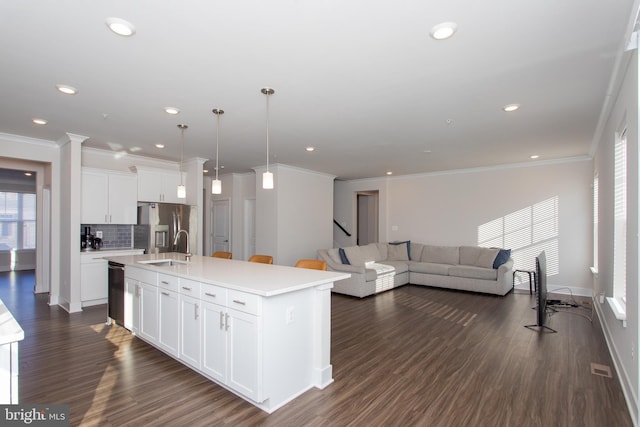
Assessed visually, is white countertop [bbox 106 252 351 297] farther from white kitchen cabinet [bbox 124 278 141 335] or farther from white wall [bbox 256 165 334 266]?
white wall [bbox 256 165 334 266]

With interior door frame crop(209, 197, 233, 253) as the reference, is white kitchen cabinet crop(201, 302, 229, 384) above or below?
below

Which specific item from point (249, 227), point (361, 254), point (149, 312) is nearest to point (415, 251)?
point (361, 254)

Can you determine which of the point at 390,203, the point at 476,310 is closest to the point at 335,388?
the point at 476,310

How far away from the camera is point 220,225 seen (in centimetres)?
848

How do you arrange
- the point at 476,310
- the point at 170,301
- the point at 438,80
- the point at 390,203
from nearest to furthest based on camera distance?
the point at 438,80 → the point at 170,301 → the point at 476,310 → the point at 390,203

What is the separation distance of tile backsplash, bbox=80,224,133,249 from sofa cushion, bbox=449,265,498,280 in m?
6.21

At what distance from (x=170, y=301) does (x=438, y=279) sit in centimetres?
533

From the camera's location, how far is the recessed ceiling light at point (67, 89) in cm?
309

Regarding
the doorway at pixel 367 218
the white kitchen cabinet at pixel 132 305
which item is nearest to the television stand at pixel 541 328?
the white kitchen cabinet at pixel 132 305

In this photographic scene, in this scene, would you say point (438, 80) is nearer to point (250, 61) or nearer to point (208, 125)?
point (250, 61)

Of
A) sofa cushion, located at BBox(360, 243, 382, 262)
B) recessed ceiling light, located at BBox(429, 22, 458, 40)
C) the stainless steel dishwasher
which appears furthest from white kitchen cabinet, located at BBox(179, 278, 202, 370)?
sofa cushion, located at BBox(360, 243, 382, 262)

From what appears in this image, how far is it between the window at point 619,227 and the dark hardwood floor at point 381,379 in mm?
742

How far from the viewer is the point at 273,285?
2.46 meters

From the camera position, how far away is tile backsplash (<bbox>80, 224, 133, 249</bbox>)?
5.79 metres
